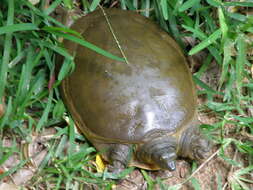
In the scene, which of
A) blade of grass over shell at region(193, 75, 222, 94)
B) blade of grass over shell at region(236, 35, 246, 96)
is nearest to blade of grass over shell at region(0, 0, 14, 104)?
blade of grass over shell at region(193, 75, 222, 94)

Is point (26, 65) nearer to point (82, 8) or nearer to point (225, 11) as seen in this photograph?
point (82, 8)

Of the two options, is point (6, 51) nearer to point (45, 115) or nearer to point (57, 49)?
point (57, 49)

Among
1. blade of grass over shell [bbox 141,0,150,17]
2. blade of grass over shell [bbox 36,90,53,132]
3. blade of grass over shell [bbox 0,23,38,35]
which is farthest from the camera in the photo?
blade of grass over shell [bbox 141,0,150,17]

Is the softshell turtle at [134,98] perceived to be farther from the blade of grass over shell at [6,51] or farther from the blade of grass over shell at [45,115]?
the blade of grass over shell at [6,51]

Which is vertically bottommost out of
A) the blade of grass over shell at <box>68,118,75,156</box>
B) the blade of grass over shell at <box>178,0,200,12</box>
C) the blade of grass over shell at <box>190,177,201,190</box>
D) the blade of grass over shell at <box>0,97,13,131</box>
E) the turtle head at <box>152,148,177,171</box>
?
the blade of grass over shell at <box>190,177,201,190</box>

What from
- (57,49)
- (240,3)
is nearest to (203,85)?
(240,3)

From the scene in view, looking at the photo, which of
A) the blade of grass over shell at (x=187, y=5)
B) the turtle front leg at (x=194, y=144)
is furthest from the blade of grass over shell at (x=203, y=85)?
the blade of grass over shell at (x=187, y=5)

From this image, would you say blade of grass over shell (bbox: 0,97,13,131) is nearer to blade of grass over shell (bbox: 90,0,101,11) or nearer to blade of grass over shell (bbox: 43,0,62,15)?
blade of grass over shell (bbox: 43,0,62,15)

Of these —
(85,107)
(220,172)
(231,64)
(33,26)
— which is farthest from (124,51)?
(220,172)

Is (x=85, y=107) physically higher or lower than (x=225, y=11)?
lower
